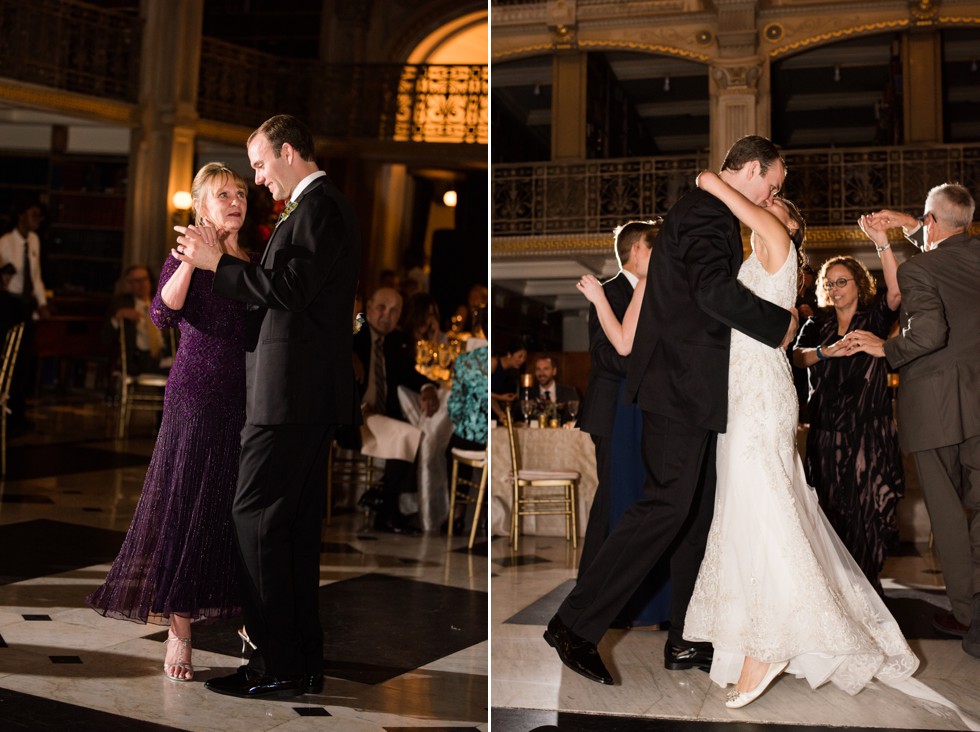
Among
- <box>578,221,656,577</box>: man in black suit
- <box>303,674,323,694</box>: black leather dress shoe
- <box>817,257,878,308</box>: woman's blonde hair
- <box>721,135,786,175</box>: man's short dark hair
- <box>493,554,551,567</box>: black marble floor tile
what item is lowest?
<box>303,674,323,694</box>: black leather dress shoe

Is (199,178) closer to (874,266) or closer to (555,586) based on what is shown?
(555,586)

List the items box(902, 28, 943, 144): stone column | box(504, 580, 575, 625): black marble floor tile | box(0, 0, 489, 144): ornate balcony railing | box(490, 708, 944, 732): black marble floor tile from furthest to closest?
box(0, 0, 489, 144): ornate balcony railing → box(902, 28, 943, 144): stone column → box(504, 580, 575, 625): black marble floor tile → box(490, 708, 944, 732): black marble floor tile

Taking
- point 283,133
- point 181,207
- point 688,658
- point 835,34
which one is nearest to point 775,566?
point 688,658

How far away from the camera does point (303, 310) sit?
2859mm

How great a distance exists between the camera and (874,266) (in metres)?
10.5

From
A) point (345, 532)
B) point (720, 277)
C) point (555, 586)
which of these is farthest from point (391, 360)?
point (720, 277)

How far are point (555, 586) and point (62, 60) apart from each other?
1057cm

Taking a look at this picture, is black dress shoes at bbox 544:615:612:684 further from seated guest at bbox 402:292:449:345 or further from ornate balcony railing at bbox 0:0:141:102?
ornate balcony railing at bbox 0:0:141:102

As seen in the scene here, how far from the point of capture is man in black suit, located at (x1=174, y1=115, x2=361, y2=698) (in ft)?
9.30

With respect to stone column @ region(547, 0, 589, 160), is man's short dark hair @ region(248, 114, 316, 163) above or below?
below

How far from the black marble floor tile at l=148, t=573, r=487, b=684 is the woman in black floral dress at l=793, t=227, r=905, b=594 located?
1.46m

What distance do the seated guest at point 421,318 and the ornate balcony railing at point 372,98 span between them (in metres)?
7.65

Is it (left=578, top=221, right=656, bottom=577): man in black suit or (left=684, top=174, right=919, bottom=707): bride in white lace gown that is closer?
(left=684, top=174, right=919, bottom=707): bride in white lace gown

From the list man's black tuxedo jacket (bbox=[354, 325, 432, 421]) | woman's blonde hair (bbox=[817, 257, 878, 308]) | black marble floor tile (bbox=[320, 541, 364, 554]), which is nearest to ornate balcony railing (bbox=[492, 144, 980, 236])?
man's black tuxedo jacket (bbox=[354, 325, 432, 421])
